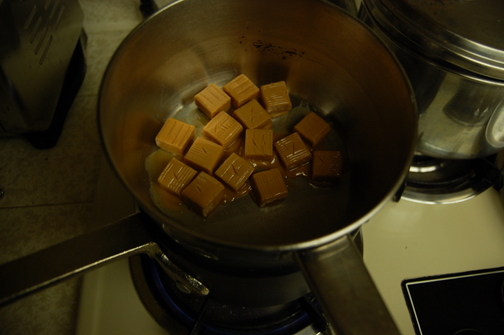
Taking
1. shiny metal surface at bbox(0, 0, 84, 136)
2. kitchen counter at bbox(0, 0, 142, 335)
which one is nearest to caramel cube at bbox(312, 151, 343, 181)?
kitchen counter at bbox(0, 0, 142, 335)

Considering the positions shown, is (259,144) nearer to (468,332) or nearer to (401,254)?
(401,254)

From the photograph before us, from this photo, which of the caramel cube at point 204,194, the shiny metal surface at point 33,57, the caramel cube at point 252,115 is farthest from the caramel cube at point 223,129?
the shiny metal surface at point 33,57

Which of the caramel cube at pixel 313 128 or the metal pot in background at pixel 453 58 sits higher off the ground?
the metal pot in background at pixel 453 58

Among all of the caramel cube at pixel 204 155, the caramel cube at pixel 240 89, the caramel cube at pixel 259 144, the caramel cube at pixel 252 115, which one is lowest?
the caramel cube at pixel 204 155

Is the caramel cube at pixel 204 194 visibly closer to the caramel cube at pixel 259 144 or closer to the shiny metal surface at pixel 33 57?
the caramel cube at pixel 259 144

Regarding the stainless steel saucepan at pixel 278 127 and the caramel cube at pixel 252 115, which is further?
the caramel cube at pixel 252 115

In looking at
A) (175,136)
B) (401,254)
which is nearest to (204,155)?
(175,136)
